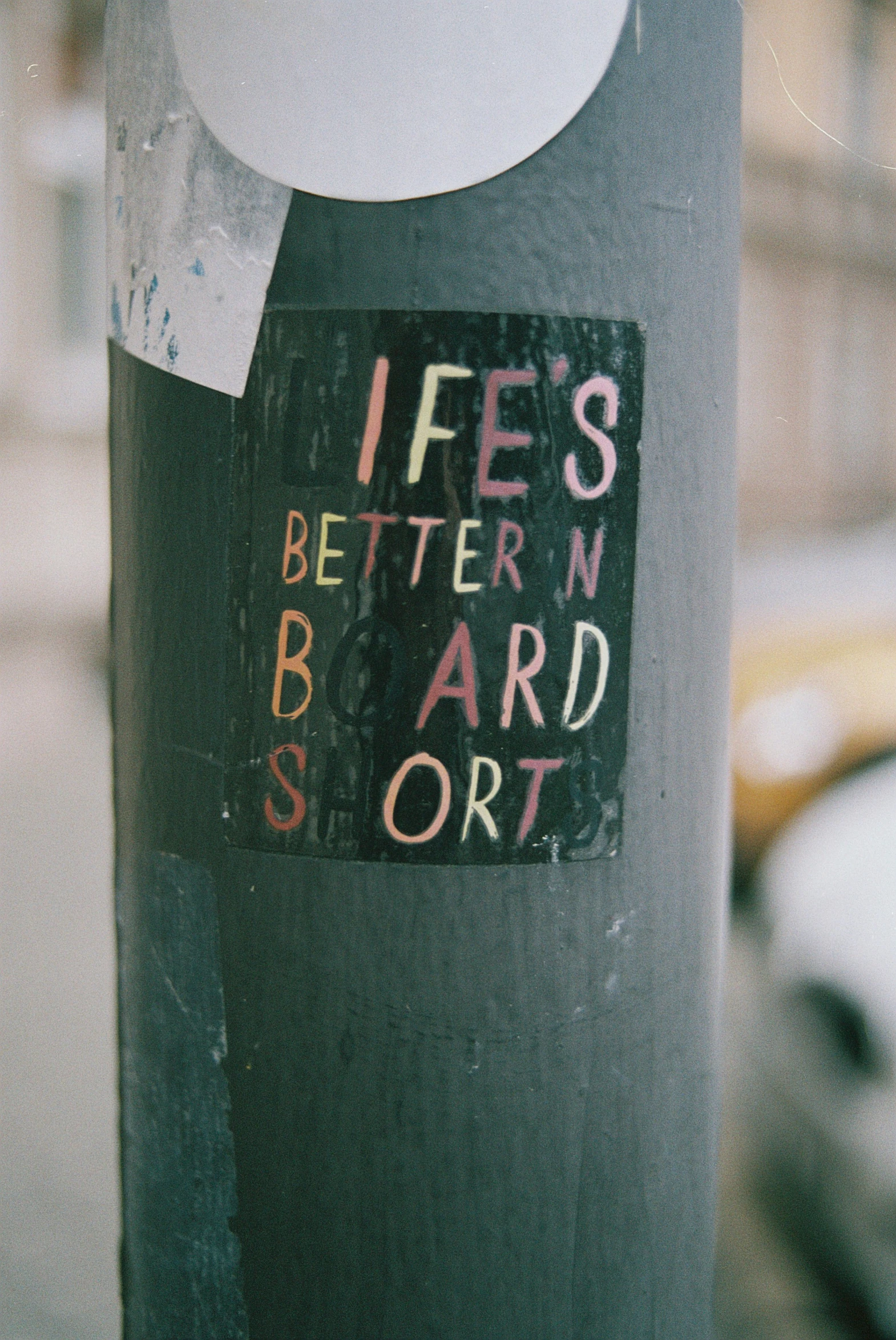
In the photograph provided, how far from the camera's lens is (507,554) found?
3.10 ft

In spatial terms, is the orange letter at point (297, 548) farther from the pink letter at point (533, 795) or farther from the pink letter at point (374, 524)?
the pink letter at point (533, 795)

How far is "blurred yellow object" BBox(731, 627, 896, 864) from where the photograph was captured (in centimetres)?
435

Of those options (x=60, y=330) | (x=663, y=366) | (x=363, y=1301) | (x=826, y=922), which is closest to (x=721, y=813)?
(x=663, y=366)

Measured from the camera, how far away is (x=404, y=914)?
0.96 m

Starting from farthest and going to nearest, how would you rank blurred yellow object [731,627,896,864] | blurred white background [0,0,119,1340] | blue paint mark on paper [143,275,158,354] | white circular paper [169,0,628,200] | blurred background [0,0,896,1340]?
blurred yellow object [731,627,896,864], blurred white background [0,0,119,1340], blurred background [0,0,896,1340], blue paint mark on paper [143,275,158,354], white circular paper [169,0,628,200]

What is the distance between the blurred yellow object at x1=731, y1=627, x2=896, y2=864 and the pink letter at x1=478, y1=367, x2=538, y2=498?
3.49 meters

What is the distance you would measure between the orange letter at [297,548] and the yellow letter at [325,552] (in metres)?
0.01

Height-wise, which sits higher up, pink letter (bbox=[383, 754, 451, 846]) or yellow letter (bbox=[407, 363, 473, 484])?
yellow letter (bbox=[407, 363, 473, 484])

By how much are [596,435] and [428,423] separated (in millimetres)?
134

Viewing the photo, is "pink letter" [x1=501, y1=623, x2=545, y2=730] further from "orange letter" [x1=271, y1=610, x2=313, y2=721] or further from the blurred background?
the blurred background

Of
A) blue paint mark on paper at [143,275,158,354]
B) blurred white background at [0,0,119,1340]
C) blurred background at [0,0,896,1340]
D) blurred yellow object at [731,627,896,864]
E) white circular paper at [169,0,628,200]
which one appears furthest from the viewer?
blurred yellow object at [731,627,896,864]

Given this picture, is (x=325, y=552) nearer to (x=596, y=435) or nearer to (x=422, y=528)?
(x=422, y=528)

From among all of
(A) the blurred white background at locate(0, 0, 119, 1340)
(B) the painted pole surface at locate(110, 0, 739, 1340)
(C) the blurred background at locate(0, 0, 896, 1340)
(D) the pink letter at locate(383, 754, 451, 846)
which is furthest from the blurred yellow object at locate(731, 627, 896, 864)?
(D) the pink letter at locate(383, 754, 451, 846)

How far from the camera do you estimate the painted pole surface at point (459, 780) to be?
94 cm
